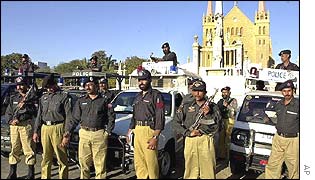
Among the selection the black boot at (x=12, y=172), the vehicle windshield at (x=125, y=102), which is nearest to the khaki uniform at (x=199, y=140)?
the vehicle windshield at (x=125, y=102)

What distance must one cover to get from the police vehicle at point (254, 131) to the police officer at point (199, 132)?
81cm

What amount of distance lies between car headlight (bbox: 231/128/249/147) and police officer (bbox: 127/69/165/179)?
1.37 meters

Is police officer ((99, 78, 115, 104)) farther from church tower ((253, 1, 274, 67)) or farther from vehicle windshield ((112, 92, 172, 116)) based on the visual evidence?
church tower ((253, 1, 274, 67))

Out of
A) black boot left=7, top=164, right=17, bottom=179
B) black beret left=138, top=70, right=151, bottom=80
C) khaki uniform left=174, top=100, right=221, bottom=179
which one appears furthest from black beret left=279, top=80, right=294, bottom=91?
black boot left=7, top=164, right=17, bottom=179

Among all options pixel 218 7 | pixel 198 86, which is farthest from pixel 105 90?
pixel 218 7

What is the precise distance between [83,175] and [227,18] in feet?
8.17

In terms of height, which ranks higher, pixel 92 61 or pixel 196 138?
pixel 92 61

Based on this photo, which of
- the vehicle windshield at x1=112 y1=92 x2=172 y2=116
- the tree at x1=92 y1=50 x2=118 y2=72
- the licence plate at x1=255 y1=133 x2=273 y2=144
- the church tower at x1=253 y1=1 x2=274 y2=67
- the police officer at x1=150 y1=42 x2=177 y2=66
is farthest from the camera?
the vehicle windshield at x1=112 y1=92 x2=172 y2=116

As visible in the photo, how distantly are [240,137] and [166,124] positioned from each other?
1042mm

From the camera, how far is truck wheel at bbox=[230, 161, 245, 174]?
487 cm

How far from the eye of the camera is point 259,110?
4.78m

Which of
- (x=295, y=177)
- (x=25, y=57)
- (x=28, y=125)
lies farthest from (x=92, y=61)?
(x=295, y=177)
